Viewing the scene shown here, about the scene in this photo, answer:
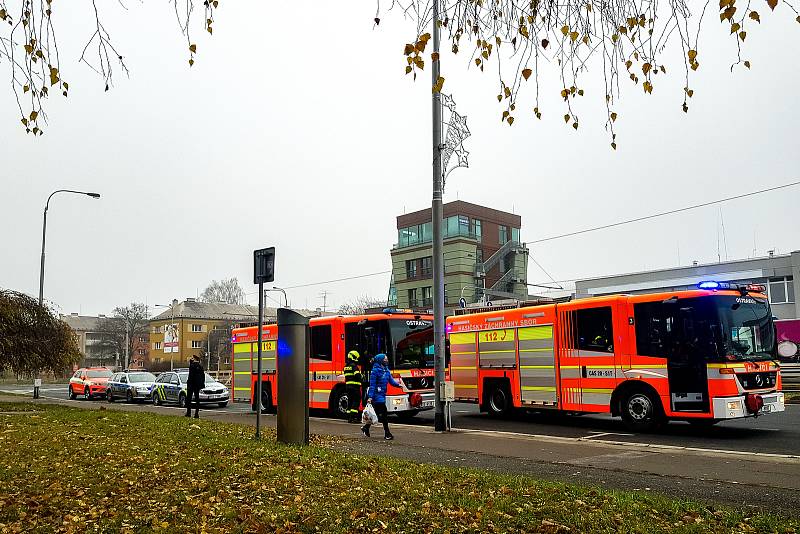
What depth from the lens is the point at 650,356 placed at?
49.5 ft

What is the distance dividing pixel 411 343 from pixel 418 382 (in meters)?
1.05

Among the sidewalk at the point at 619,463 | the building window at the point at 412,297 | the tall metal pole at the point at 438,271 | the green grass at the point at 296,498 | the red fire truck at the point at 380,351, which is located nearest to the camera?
the green grass at the point at 296,498

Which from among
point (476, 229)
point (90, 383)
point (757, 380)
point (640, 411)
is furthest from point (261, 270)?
point (476, 229)

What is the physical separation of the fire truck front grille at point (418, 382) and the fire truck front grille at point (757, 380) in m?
7.78

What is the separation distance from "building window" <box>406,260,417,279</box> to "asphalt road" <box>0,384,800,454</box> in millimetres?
40333

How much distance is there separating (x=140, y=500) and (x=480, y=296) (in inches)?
2092

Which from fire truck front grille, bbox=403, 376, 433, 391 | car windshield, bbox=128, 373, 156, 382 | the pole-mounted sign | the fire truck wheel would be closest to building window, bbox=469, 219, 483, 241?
car windshield, bbox=128, 373, 156, 382

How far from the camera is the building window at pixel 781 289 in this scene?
45625 mm

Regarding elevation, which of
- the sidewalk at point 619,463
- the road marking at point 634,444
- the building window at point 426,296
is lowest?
the road marking at point 634,444

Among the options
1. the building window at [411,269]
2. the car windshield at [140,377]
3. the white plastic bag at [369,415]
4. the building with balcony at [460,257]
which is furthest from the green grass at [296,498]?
the building window at [411,269]

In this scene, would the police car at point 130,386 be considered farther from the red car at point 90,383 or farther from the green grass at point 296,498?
the green grass at point 296,498

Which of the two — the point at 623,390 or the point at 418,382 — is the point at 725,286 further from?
the point at 418,382

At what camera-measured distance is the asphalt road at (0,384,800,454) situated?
13180 mm

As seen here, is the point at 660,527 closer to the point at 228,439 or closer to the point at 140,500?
the point at 140,500
